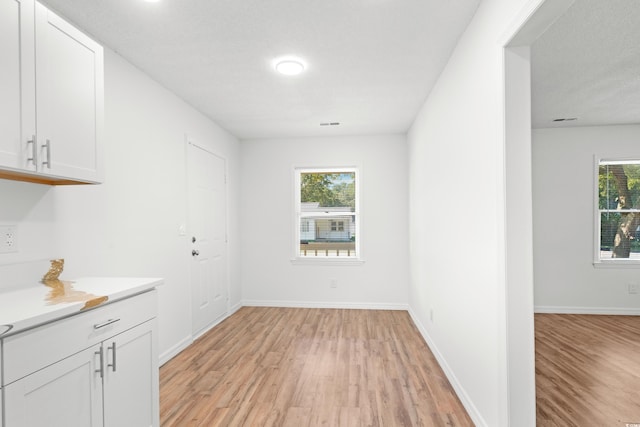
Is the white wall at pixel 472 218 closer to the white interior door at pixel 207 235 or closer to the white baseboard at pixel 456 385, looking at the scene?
the white baseboard at pixel 456 385

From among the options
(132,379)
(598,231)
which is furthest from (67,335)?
(598,231)

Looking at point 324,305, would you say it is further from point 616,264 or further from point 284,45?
point 616,264

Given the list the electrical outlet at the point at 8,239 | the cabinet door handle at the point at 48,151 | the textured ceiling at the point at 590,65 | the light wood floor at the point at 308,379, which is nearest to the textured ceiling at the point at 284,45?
the textured ceiling at the point at 590,65

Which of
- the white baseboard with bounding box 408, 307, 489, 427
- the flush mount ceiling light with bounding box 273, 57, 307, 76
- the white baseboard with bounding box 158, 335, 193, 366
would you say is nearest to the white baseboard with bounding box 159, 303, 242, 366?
the white baseboard with bounding box 158, 335, 193, 366

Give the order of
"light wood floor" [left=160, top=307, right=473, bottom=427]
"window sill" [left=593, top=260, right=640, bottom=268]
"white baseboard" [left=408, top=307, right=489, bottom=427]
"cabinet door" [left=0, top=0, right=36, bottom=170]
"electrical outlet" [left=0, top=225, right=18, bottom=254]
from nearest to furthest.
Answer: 1. "cabinet door" [left=0, top=0, right=36, bottom=170]
2. "electrical outlet" [left=0, top=225, right=18, bottom=254]
3. "white baseboard" [left=408, top=307, right=489, bottom=427]
4. "light wood floor" [left=160, top=307, right=473, bottom=427]
5. "window sill" [left=593, top=260, right=640, bottom=268]

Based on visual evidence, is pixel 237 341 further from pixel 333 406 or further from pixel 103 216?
pixel 103 216

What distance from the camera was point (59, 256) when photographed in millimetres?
1952

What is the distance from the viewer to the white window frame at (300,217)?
477 centimetres

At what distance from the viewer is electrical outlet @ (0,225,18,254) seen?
164 centimetres

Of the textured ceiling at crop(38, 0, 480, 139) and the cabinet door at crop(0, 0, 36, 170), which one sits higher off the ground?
the textured ceiling at crop(38, 0, 480, 139)

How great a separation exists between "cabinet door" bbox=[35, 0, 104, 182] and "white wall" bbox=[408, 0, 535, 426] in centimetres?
220

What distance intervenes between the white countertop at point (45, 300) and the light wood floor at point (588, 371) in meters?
2.58

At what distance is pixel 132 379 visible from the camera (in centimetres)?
164

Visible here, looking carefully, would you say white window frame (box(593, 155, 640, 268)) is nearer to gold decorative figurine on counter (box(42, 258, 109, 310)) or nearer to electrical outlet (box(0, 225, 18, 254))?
gold decorative figurine on counter (box(42, 258, 109, 310))
